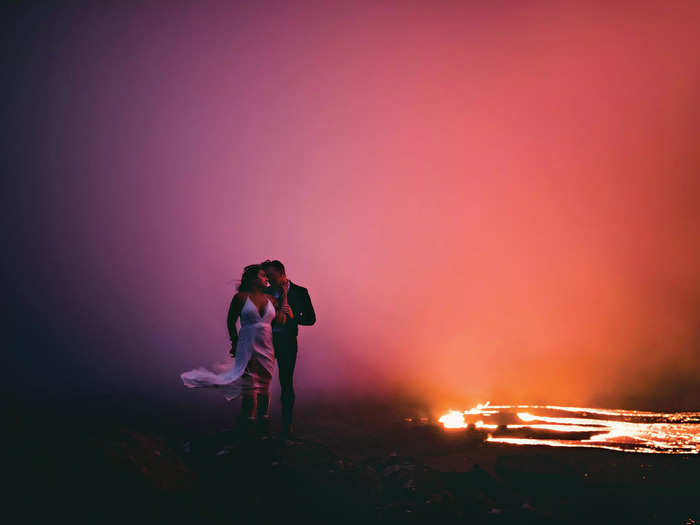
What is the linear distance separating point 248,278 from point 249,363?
129 centimetres

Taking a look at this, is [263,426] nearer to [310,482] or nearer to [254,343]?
[254,343]

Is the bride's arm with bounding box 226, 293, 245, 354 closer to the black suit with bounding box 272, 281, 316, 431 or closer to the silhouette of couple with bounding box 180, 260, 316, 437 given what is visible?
the silhouette of couple with bounding box 180, 260, 316, 437

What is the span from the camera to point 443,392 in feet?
59.6

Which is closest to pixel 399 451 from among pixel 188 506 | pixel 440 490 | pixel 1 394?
pixel 440 490

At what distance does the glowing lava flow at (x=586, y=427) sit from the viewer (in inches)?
383

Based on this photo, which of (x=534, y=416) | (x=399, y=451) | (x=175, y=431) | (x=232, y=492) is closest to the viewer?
(x=232, y=492)

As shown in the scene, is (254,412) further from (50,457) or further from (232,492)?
(50,457)

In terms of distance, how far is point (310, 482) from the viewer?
6.27 metres

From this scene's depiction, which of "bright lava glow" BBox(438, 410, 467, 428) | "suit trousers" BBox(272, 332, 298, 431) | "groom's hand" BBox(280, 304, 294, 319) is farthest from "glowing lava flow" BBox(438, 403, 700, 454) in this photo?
"groom's hand" BBox(280, 304, 294, 319)

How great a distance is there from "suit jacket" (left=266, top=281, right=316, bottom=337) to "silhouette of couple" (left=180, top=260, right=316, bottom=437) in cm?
12

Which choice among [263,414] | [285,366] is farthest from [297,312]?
[263,414]

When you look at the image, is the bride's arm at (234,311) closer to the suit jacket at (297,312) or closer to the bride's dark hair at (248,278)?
the bride's dark hair at (248,278)

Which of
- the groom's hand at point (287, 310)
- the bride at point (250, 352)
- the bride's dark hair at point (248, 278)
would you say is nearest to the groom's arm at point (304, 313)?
the groom's hand at point (287, 310)

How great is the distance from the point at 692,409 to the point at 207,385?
526 inches
